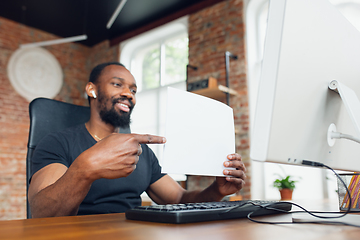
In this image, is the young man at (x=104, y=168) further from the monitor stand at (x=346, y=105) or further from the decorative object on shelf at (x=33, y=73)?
the decorative object on shelf at (x=33, y=73)

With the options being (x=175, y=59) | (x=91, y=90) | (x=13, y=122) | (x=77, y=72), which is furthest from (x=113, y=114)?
(x=77, y=72)

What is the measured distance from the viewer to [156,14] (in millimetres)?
4758

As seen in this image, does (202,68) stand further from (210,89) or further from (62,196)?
(62,196)

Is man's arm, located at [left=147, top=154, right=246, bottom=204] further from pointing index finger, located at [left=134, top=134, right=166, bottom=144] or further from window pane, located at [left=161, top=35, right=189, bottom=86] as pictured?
window pane, located at [left=161, top=35, right=189, bottom=86]

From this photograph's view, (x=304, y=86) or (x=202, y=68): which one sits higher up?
(x=202, y=68)

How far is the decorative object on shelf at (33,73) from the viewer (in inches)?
188

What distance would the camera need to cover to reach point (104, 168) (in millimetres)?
891

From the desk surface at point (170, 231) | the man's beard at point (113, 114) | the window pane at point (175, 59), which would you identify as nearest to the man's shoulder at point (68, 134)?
the man's beard at point (113, 114)

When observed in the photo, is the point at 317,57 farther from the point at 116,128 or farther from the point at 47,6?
the point at 47,6

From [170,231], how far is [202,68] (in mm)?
3750

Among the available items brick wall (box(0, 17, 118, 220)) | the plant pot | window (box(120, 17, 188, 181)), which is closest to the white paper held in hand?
the plant pot

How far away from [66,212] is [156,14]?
4288 millimetres

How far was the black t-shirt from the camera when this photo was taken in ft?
3.93

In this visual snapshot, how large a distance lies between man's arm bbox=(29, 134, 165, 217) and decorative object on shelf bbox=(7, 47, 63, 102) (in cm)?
443
